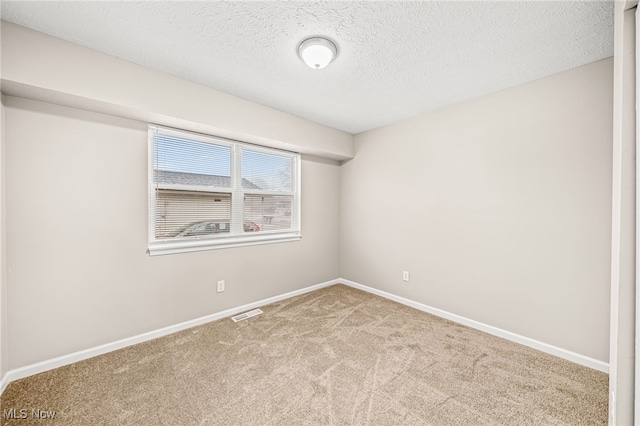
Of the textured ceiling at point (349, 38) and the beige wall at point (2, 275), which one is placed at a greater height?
the textured ceiling at point (349, 38)

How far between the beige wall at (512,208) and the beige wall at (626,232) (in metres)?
1.02

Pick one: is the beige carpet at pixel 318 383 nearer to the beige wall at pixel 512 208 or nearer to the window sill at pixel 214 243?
the beige wall at pixel 512 208

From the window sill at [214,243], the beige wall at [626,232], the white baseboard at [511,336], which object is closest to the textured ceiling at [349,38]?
the beige wall at [626,232]

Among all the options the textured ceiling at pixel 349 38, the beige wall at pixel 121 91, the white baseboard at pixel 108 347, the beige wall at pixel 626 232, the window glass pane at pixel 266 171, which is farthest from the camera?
the window glass pane at pixel 266 171

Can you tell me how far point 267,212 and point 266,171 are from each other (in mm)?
556

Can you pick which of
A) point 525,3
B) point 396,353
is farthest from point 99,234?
point 525,3

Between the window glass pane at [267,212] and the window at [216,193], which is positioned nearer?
the window at [216,193]

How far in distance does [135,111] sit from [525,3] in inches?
113

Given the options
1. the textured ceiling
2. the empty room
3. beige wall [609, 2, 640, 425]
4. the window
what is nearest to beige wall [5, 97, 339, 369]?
the empty room

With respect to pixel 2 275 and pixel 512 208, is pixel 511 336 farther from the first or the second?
pixel 2 275

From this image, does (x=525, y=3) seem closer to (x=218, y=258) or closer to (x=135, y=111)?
(x=135, y=111)

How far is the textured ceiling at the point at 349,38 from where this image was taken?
1500 mm

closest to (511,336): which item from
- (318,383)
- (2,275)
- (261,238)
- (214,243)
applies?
(318,383)

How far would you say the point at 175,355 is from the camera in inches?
84.7
